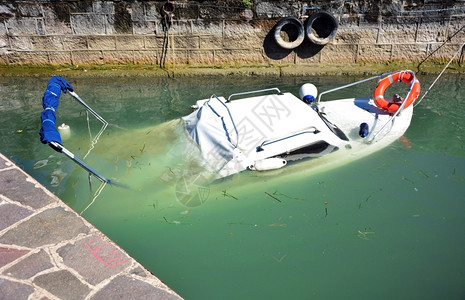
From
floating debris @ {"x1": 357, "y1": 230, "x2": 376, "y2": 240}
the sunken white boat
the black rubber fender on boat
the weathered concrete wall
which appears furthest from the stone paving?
the black rubber fender on boat

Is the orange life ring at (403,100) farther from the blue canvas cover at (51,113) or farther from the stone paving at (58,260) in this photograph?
the blue canvas cover at (51,113)

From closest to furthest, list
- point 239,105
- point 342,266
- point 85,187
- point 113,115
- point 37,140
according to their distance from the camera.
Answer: point 342,266, point 85,187, point 239,105, point 37,140, point 113,115

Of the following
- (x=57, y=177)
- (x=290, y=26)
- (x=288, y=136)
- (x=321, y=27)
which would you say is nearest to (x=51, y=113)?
(x=57, y=177)

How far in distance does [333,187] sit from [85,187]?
3526 millimetres

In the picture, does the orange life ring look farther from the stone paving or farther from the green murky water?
the stone paving

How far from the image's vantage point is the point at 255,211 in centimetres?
512

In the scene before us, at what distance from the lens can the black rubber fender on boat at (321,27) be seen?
980 centimetres

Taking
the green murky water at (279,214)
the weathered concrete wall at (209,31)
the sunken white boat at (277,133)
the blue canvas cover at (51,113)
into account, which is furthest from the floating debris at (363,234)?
the weathered concrete wall at (209,31)

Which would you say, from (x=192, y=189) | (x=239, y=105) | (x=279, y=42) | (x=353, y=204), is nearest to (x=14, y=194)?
(x=192, y=189)

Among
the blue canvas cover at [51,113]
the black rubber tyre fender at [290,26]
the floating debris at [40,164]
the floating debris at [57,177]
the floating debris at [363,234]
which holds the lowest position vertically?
the floating debris at [363,234]

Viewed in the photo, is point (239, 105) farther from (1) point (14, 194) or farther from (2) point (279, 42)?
(2) point (279, 42)

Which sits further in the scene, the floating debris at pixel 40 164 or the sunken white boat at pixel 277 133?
the floating debris at pixel 40 164

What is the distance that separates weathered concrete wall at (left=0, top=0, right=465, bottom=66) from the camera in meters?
9.63

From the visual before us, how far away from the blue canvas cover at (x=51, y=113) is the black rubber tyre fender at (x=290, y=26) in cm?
559
